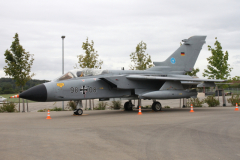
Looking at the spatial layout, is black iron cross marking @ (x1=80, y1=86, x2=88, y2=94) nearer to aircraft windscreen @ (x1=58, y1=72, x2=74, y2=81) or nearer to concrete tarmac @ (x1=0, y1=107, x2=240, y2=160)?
aircraft windscreen @ (x1=58, y1=72, x2=74, y2=81)

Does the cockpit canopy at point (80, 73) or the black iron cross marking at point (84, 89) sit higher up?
the cockpit canopy at point (80, 73)

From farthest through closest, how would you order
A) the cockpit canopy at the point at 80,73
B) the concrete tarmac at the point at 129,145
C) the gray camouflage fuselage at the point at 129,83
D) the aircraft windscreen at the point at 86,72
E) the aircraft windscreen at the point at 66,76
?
the aircraft windscreen at the point at 86,72 → the cockpit canopy at the point at 80,73 → the aircraft windscreen at the point at 66,76 → the gray camouflage fuselage at the point at 129,83 → the concrete tarmac at the point at 129,145

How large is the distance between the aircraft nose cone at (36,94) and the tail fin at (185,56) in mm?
8655

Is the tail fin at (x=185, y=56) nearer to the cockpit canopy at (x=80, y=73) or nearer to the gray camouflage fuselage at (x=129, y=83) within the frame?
the gray camouflage fuselage at (x=129, y=83)

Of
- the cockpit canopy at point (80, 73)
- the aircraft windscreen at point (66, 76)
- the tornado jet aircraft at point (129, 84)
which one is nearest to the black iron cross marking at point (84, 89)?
the tornado jet aircraft at point (129, 84)

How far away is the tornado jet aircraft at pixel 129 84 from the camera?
13320mm

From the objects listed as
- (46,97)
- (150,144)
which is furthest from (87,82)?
(150,144)

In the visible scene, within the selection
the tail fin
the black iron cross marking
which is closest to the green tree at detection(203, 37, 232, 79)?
the tail fin

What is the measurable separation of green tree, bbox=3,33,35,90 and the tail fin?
1042 centimetres

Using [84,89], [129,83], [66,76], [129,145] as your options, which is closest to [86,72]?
[84,89]

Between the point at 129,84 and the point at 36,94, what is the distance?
5.66 metres

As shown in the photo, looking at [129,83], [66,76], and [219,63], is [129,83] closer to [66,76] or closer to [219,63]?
[66,76]

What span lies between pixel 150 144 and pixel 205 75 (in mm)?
22238

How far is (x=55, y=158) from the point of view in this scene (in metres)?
4.77
